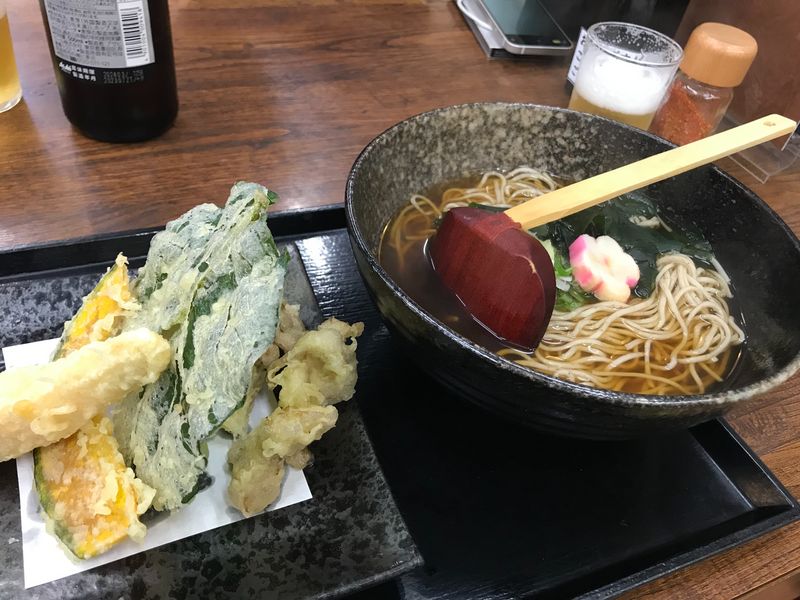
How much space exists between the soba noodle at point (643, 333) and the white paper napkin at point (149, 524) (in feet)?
1.41

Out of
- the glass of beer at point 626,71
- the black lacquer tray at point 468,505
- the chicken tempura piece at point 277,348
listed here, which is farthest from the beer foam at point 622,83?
the chicken tempura piece at point 277,348

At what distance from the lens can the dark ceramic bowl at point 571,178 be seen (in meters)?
0.73

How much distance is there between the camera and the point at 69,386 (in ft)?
2.38

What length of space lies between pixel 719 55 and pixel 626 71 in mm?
207

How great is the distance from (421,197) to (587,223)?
1.07ft

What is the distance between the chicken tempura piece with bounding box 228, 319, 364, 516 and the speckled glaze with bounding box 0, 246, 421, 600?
0.04 meters

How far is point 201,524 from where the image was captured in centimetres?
77

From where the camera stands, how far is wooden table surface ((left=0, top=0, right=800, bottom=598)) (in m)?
1.07

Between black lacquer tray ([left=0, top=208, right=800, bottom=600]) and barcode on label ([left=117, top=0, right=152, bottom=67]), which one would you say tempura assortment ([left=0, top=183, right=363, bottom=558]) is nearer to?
black lacquer tray ([left=0, top=208, right=800, bottom=600])

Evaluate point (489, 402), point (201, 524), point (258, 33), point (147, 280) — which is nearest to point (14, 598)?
point (201, 524)

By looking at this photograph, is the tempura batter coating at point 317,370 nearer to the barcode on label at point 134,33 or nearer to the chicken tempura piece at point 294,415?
the chicken tempura piece at point 294,415

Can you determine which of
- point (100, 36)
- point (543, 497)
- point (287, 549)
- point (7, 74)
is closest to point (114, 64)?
point (100, 36)

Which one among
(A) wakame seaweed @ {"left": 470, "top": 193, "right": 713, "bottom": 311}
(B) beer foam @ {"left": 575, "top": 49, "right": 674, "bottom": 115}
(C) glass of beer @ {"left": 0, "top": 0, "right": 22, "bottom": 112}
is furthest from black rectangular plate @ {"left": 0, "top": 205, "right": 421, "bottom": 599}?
(B) beer foam @ {"left": 575, "top": 49, "right": 674, "bottom": 115}

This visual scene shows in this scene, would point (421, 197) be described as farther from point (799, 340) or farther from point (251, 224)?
point (799, 340)
